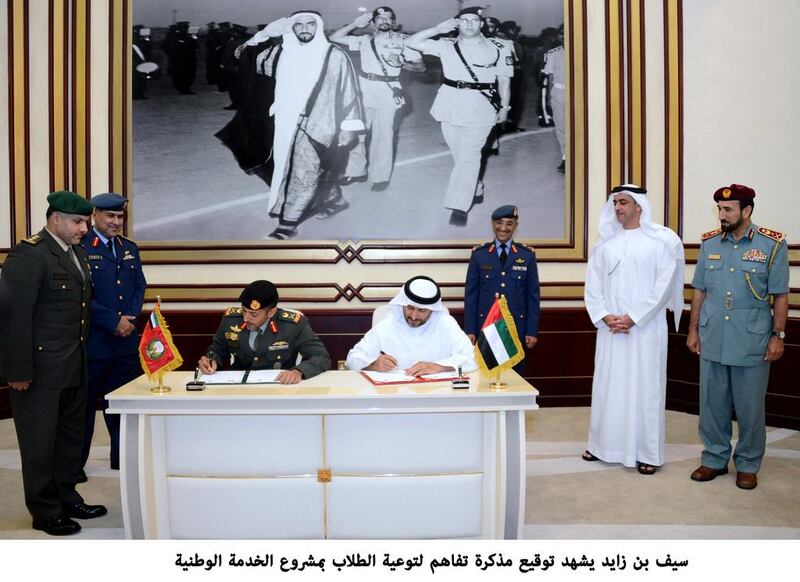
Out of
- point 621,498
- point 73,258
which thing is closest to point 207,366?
point 73,258

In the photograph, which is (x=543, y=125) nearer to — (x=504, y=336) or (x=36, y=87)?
(x=504, y=336)

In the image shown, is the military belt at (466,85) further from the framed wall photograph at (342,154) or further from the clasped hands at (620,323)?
the clasped hands at (620,323)

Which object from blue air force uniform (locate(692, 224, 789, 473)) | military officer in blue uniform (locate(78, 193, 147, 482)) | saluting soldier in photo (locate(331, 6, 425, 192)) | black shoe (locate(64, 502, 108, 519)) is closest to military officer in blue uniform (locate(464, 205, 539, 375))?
saluting soldier in photo (locate(331, 6, 425, 192))

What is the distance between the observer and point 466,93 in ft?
19.3

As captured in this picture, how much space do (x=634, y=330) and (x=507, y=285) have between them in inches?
44.7

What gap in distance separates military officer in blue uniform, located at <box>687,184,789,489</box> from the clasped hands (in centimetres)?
46

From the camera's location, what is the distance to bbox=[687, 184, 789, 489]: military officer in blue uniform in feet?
12.9

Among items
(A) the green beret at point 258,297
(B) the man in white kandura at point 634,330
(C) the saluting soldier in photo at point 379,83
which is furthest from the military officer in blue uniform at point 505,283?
(A) the green beret at point 258,297

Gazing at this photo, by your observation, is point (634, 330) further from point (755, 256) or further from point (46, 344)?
point (46, 344)

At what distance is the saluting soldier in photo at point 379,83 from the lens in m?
5.84

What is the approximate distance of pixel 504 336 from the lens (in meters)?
3.04

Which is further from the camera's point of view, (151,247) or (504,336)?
(151,247)
